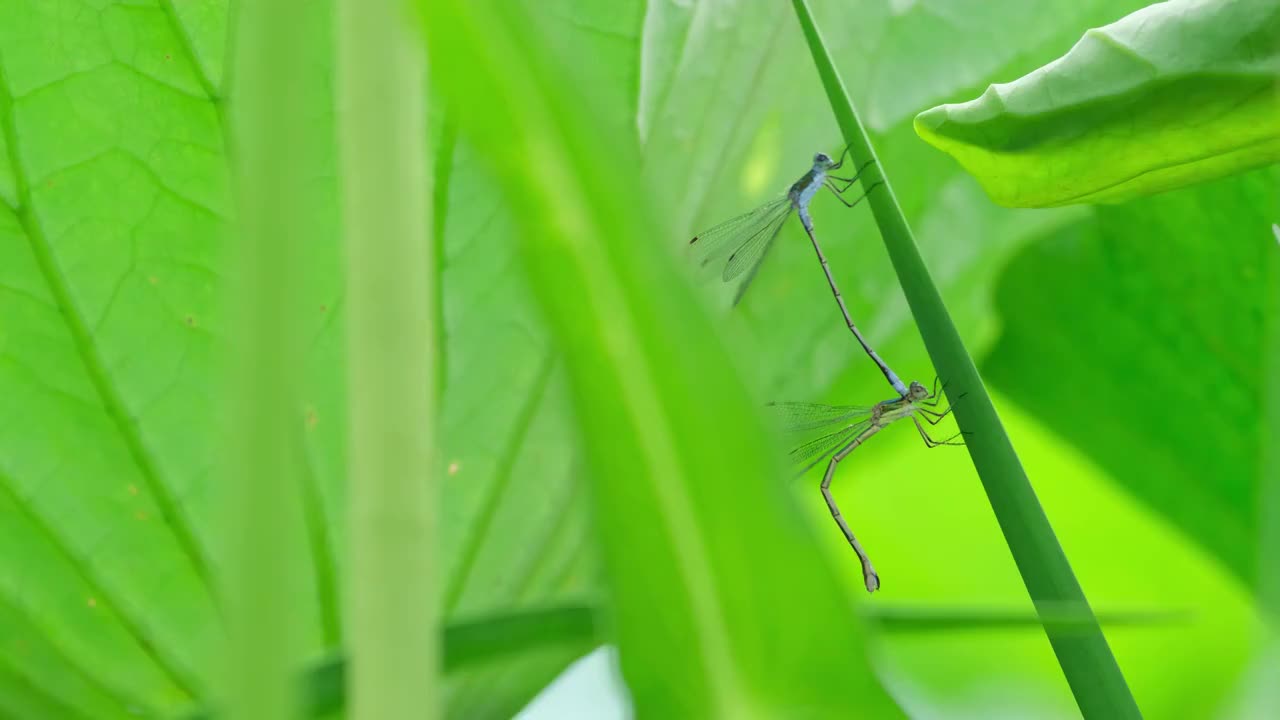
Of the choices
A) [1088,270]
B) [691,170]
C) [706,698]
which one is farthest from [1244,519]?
[706,698]

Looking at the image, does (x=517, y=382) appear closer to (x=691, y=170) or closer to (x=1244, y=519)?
(x=691, y=170)

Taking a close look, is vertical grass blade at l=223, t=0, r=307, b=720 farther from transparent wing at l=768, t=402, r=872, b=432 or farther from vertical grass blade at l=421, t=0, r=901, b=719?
transparent wing at l=768, t=402, r=872, b=432

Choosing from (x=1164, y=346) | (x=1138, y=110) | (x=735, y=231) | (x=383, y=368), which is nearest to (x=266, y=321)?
(x=383, y=368)

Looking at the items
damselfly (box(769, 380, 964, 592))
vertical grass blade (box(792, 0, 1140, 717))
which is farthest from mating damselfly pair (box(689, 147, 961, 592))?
vertical grass blade (box(792, 0, 1140, 717))

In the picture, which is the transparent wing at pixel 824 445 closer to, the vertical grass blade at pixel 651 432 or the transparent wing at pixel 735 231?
the transparent wing at pixel 735 231

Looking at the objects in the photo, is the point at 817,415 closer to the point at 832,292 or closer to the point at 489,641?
the point at 832,292

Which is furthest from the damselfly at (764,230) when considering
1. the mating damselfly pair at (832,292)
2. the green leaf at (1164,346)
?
the green leaf at (1164,346)
